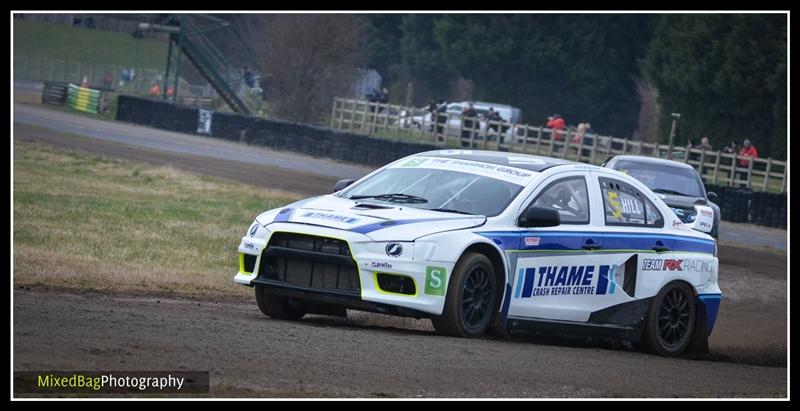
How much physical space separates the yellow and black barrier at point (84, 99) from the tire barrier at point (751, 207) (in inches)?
1152

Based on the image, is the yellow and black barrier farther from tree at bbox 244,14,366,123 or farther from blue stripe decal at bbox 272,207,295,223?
blue stripe decal at bbox 272,207,295,223

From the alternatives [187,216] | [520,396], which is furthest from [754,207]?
[520,396]

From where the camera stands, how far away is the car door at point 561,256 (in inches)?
383

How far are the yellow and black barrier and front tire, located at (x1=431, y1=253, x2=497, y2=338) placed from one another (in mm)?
45388

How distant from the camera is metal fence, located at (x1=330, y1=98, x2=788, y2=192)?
4009 cm

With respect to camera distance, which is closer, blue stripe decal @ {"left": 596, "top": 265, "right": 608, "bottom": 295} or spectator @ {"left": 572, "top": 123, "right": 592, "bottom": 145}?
blue stripe decal @ {"left": 596, "top": 265, "right": 608, "bottom": 295}

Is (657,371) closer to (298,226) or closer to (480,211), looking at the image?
(480,211)

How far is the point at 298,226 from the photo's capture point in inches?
366

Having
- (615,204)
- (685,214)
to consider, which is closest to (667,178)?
(685,214)

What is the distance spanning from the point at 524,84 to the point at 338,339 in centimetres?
6611

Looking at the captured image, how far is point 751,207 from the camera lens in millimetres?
32406

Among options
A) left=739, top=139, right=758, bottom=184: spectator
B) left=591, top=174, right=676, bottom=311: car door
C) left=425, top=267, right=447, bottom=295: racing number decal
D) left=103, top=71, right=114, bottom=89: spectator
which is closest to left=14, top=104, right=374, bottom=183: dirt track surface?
left=739, top=139, right=758, bottom=184: spectator

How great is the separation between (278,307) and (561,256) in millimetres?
2254

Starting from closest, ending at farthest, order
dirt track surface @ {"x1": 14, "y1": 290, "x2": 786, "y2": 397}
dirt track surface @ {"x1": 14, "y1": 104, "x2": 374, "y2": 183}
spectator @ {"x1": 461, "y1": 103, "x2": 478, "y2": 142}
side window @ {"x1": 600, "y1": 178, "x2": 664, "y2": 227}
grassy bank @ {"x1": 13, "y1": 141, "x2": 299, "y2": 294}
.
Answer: dirt track surface @ {"x1": 14, "y1": 290, "x2": 786, "y2": 397} → side window @ {"x1": 600, "y1": 178, "x2": 664, "y2": 227} → grassy bank @ {"x1": 13, "y1": 141, "x2": 299, "y2": 294} → dirt track surface @ {"x1": 14, "y1": 104, "x2": 374, "y2": 183} → spectator @ {"x1": 461, "y1": 103, "x2": 478, "y2": 142}
